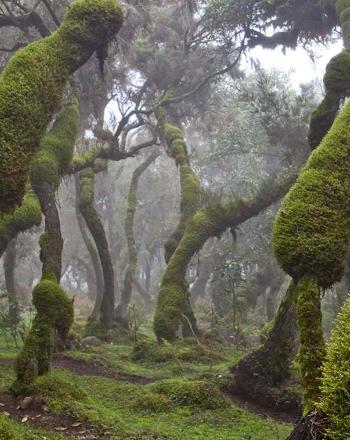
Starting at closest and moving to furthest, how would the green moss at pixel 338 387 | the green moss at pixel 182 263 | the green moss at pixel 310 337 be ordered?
the green moss at pixel 338 387 < the green moss at pixel 310 337 < the green moss at pixel 182 263

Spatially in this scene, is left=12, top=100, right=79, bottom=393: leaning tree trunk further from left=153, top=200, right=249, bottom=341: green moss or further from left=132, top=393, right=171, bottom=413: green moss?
left=153, top=200, right=249, bottom=341: green moss

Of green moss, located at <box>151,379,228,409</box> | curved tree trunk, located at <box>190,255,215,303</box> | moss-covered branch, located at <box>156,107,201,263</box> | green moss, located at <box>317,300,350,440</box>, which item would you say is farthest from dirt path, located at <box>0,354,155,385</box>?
curved tree trunk, located at <box>190,255,215,303</box>

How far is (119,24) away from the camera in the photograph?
1000 centimetres

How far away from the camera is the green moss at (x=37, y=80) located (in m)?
7.91

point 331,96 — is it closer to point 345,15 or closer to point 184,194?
point 345,15

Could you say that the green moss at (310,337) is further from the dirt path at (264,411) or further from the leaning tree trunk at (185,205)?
the leaning tree trunk at (185,205)

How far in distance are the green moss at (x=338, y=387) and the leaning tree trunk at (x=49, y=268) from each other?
20.9 ft

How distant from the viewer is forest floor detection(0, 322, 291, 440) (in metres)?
7.66

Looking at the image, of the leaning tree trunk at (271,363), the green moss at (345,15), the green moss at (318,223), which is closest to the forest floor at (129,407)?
the leaning tree trunk at (271,363)

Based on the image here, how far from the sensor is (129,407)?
970 cm

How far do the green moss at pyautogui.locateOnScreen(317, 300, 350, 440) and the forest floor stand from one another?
366cm

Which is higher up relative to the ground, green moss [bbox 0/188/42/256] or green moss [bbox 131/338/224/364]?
green moss [bbox 0/188/42/256]

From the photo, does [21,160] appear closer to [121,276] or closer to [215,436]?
[215,436]

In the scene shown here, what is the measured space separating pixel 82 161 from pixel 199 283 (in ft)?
66.5
